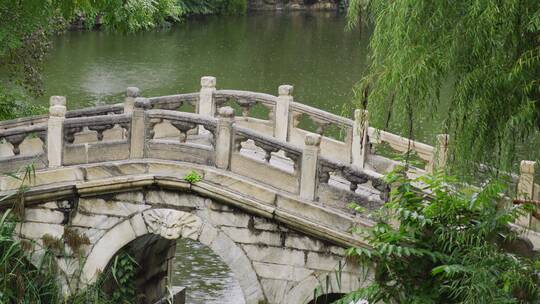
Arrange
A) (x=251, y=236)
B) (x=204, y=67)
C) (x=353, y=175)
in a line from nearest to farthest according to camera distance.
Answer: (x=353, y=175)
(x=251, y=236)
(x=204, y=67)

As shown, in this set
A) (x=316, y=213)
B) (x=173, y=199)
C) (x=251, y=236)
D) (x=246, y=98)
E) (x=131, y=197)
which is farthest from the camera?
(x=246, y=98)

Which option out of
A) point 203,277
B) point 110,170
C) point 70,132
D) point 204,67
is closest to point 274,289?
point 110,170

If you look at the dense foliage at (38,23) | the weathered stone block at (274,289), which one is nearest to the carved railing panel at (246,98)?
the dense foliage at (38,23)

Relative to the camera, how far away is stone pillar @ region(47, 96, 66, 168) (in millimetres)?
15156

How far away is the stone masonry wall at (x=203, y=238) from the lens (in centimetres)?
1457

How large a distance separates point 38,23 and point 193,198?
6.86 meters

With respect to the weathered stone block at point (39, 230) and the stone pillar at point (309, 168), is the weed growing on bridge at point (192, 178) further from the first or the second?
the weathered stone block at point (39, 230)

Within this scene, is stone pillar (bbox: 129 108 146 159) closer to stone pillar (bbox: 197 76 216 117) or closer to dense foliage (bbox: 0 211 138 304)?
dense foliage (bbox: 0 211 138 304)

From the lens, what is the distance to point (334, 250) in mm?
14391

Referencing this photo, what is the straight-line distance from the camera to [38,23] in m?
20.4

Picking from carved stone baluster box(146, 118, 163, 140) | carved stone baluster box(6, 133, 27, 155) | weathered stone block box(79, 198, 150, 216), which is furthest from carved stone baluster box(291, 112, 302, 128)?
carved stone baluster box(6, 133, 27, 155)

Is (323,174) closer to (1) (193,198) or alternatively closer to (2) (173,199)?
(1) (193,198)

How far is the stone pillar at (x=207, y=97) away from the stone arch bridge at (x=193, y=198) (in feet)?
9.84

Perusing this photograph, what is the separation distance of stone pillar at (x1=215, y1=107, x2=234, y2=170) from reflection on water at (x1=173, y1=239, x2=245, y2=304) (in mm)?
4940
